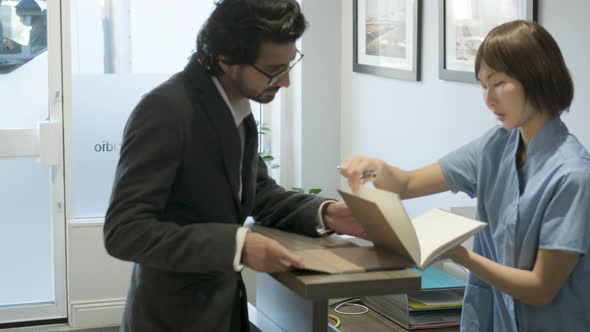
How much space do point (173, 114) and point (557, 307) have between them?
33.6 inches

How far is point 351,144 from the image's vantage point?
4.17 m

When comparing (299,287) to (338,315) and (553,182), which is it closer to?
(553,182)

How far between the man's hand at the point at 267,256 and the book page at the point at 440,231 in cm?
24

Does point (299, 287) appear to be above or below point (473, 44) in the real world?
below

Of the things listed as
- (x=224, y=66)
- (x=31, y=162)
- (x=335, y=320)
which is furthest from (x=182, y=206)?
(x=31, y=162)

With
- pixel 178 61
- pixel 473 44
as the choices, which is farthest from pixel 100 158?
pixel 473 44

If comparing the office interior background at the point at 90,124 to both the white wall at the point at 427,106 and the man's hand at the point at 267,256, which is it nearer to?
the white wall at the point at 427,106

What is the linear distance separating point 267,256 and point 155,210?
0.22 meters

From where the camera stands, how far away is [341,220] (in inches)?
68.5

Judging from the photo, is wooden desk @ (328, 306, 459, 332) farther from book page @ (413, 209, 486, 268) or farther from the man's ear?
the man's ear

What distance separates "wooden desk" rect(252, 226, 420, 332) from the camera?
1.36 m

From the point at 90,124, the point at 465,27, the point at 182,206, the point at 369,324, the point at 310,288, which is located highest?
the point at 465,27

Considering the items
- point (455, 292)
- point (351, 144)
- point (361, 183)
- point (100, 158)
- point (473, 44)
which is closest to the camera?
point (361, 183)

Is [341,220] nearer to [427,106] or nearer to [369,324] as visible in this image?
[369,324]
